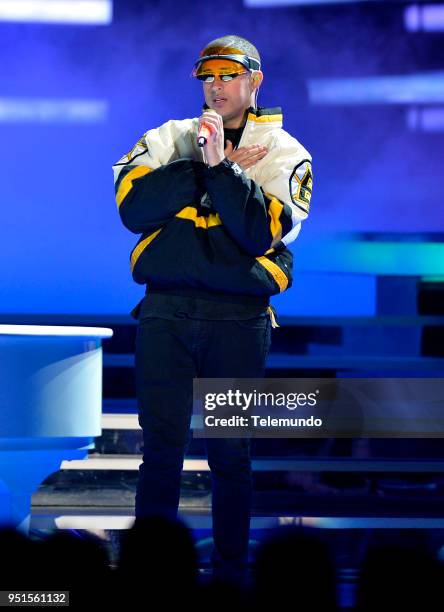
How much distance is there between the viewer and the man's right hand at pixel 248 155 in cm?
237

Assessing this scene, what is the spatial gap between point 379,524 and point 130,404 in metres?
1.11

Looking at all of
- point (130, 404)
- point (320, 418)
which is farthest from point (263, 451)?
point (130, 404)

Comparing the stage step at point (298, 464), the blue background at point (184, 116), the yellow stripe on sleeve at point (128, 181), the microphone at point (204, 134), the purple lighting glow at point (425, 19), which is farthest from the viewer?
the purple lighting glow at point (425, 19)

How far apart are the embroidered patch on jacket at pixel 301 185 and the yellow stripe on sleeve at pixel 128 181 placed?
0.34 metres

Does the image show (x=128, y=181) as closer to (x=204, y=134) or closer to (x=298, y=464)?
(x=204, y=134)

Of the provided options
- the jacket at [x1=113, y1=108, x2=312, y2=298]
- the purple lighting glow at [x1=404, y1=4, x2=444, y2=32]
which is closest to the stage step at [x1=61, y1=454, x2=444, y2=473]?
the jacket at [x1=113, y1=108, x2=312, y2=298]

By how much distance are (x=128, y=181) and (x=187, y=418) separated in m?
0.56

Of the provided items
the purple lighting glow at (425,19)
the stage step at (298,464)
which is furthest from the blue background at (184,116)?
the stage step at (298,464)

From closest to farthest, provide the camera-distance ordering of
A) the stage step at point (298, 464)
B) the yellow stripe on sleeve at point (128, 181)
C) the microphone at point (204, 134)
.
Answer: the microphone at point (204, 134) < the yellow stripe on sleeve at point (128, 181) < the stage step at point (298, 464)

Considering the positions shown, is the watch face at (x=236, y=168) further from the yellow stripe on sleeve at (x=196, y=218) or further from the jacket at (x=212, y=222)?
the yellow stripe on sleeve at (x=196, y=218)

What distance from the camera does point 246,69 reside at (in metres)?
2.42

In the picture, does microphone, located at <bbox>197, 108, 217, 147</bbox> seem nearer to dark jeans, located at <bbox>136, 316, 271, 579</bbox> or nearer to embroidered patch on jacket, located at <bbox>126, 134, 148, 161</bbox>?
embroidered patch on jacket, located at <bbox>126, 134, 148, 161</bbox>

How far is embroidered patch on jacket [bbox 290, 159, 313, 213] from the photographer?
2383mm

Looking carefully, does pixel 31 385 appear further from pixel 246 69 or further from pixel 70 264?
pixel 70 264
